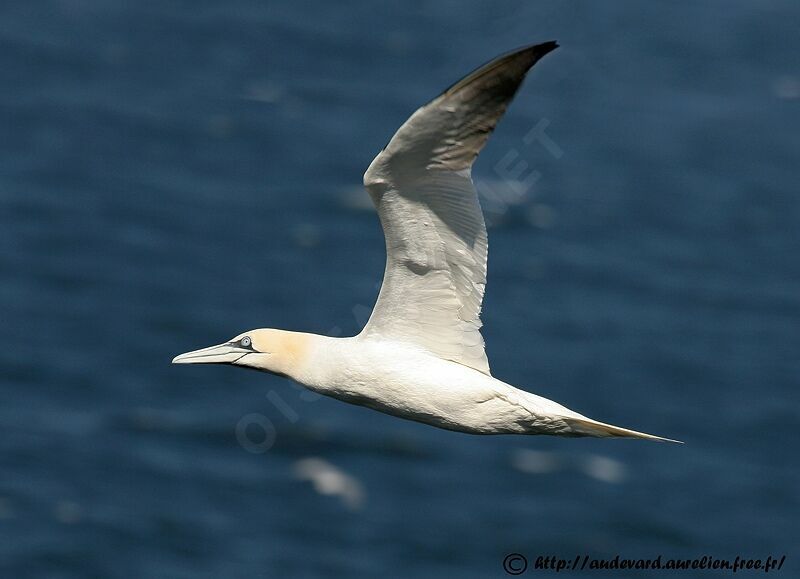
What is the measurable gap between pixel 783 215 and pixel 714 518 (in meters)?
15.9

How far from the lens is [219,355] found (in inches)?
506

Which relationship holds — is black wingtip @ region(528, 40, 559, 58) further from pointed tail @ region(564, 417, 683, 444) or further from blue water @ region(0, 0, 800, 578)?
blue water @ region(0, 0, 800, 578)

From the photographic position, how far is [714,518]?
4341 cm

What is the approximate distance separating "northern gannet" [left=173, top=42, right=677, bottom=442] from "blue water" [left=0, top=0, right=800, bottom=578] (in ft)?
93.1

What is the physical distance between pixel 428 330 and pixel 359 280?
38411 millimetres

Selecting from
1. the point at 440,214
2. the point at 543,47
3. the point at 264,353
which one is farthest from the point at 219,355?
the point at 543,47

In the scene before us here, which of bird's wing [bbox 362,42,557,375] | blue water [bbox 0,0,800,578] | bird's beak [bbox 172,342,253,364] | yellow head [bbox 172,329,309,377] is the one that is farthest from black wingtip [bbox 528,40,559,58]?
blue water [bbox 0,0,800,578]

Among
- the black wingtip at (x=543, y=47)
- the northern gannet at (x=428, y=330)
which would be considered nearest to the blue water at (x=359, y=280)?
the northern gannet at (x=428, y=330)

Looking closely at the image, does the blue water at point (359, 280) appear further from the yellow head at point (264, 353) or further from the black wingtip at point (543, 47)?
the black wingtip at point (543, 47)

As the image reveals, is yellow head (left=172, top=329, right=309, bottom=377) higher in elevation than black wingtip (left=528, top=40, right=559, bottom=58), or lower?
lower

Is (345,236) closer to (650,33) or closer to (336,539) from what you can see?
(336,539)

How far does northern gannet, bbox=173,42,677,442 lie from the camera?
11.0 m

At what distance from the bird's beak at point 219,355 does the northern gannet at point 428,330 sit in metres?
0.01

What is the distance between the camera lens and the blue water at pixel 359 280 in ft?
140
